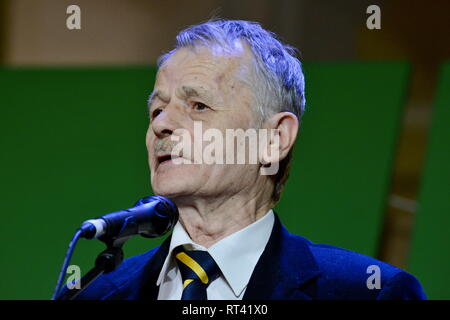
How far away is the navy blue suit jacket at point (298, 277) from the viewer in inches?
56.9

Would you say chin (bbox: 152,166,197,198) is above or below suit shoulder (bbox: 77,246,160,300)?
above

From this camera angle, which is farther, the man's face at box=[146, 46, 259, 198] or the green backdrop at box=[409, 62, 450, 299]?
the green backdrop at box=[409, 62, 450, 299]

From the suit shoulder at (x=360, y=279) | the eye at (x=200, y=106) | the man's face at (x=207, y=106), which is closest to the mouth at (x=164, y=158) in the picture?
the man's face at (x=207, y=106)

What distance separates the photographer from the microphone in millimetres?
1143

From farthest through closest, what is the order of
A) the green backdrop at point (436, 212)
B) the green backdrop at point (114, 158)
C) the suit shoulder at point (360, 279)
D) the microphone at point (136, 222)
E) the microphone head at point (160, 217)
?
the green backdrop at point (114, 158)
the green backdrop at point (436, 212)
the suit shoulder at point (360, 279)
the microphone head at point (160, 217)
the microphone at point (136, 222)

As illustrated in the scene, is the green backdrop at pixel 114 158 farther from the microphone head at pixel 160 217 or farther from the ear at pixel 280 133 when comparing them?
the microphone head at pixel 160 217

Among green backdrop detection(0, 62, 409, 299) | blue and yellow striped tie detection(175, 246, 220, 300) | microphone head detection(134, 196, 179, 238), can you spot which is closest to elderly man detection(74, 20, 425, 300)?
blue and yellow striped tie detection(175, 246, 220, 300)

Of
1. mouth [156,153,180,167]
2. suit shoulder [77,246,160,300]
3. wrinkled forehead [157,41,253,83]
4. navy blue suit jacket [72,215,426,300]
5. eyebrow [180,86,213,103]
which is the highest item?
wrinkled forehead [157,41,253,83]

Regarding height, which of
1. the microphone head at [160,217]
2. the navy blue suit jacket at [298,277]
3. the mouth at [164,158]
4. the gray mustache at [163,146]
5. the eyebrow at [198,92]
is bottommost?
the navy blue suit jacket at [298,277]

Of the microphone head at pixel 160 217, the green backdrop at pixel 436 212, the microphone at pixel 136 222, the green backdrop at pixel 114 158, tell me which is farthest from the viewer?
the green backdrop at pixel 114 158

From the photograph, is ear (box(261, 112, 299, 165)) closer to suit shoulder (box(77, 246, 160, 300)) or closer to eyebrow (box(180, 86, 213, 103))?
eyebrow (box(180, 86, 213, 103))

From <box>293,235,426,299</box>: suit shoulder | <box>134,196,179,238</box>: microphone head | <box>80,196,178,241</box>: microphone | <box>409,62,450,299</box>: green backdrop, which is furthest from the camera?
<box>409,62,450,299</box>: green backdrop

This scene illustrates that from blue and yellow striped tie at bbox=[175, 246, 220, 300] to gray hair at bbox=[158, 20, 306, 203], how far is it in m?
0.35
